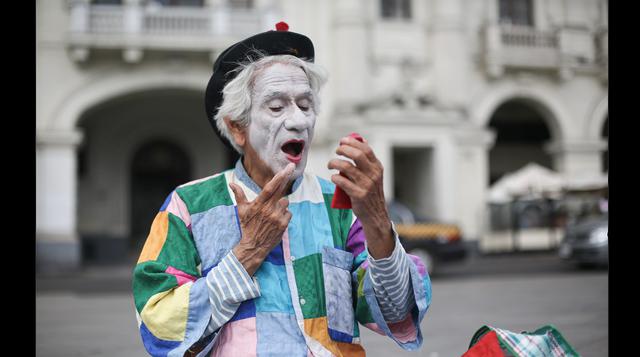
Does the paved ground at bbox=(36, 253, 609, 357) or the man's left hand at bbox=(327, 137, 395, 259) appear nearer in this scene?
the man's left hand at bbox=(327, 137, 395, 259)

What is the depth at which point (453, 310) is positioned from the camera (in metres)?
8.36

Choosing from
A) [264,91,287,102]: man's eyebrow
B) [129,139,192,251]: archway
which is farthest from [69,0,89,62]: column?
[264,91,287,102]: man's eyebrow

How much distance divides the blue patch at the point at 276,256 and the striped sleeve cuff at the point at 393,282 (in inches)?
11.3

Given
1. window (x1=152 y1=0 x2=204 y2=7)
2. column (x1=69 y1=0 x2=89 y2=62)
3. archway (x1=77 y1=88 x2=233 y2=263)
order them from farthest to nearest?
archway (x1=77 y1=88 x2=233 y2=263), window (x1=152 y1=0 x2=204 y2=7), column (x1=69 y1=0 x2=89 y2=62)

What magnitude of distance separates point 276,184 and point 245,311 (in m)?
0.40

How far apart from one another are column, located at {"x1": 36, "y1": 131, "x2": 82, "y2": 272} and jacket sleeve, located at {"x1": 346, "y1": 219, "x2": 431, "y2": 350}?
582 inches

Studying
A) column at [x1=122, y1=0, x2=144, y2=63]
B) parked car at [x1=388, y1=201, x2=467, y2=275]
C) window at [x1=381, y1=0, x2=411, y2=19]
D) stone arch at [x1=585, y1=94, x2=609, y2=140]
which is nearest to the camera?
parked car at [x1=388, y1=201, x2=467, y2=275]

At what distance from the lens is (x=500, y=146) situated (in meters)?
22.1

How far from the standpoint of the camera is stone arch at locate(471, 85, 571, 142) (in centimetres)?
1808

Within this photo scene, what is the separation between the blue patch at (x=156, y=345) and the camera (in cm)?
182

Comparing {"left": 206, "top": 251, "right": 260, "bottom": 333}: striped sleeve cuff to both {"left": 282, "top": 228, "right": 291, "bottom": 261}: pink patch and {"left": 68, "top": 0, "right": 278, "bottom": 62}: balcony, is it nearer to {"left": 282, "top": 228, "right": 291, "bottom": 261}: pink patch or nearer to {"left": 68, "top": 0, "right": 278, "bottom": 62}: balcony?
{"left": 282, "top": 228, "right": 291, "bottom": 261}: pink patch

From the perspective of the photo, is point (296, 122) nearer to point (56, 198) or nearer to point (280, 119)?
point (280, 119)
